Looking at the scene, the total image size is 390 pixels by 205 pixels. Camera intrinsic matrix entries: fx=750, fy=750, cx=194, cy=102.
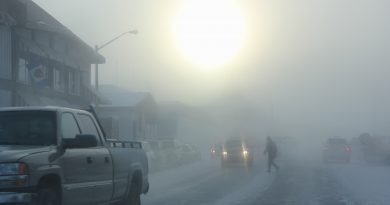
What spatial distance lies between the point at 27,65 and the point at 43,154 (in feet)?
77.3

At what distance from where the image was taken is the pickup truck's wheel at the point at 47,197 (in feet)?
31.6

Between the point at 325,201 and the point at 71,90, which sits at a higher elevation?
the point at 71,90

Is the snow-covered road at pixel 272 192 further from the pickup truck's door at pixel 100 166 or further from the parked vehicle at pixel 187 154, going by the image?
the parked vehicle at pixel 187 154

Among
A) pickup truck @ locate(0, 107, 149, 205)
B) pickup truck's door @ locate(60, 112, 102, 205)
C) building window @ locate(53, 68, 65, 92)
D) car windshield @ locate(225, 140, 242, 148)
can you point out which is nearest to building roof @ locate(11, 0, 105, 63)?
building window @ locate(53, 68, 65, 92)

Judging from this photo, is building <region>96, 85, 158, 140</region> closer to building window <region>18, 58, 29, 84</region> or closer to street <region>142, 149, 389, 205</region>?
building window <region>18, 58, 29, 84</region>

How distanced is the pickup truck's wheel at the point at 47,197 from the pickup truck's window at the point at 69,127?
96 cm

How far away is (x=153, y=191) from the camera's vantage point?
2330cm

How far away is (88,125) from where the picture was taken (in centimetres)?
1214

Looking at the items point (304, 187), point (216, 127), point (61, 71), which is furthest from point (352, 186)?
point (216, 127)

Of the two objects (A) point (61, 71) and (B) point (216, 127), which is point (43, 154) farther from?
(B) point (216, 127)

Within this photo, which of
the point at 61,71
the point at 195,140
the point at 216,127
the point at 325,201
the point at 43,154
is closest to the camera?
the point at 43,154

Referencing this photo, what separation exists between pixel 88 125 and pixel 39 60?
2220cm

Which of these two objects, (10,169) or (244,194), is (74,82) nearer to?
(244,194)

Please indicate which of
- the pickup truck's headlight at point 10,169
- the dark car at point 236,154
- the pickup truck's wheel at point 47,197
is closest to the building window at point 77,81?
the dark car at point 236,154
